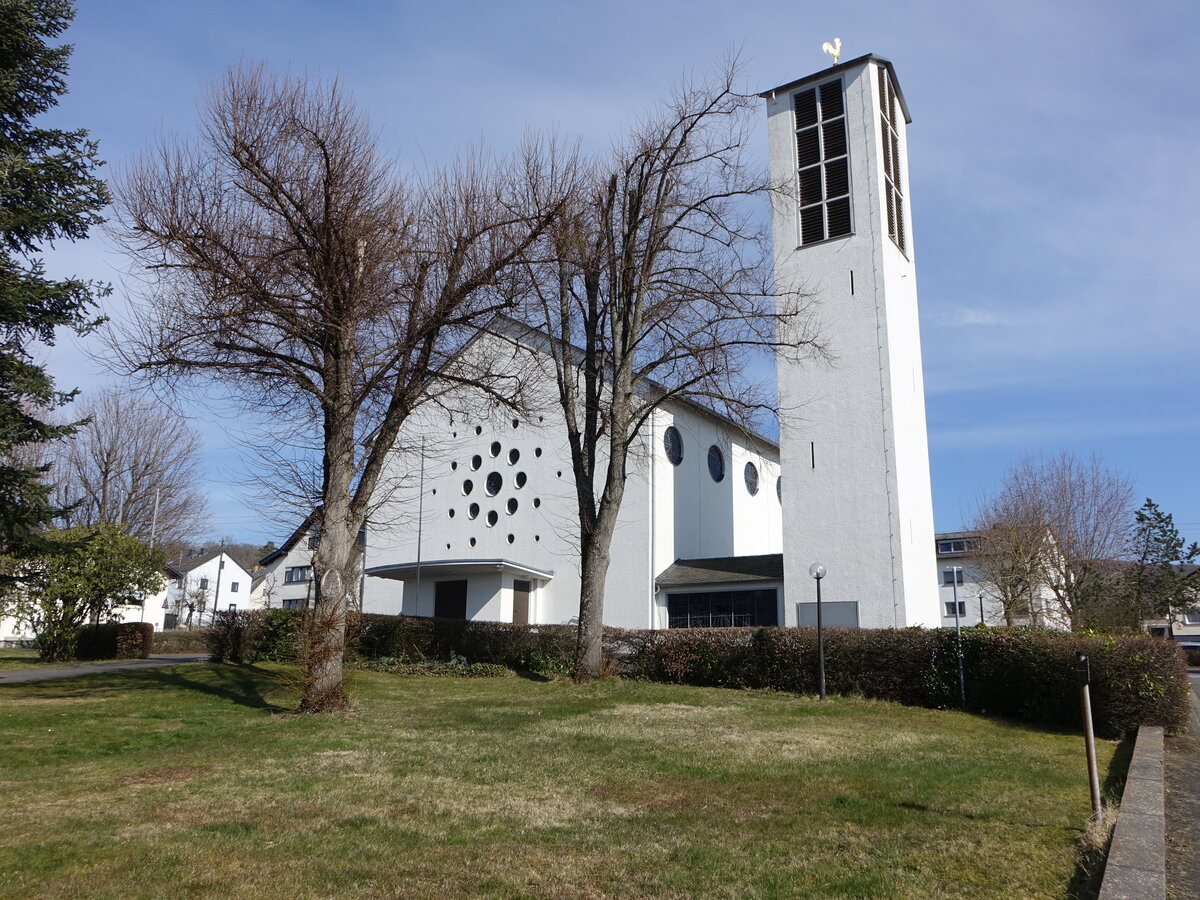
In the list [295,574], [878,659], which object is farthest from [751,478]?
[295,574]

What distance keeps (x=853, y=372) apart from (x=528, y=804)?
1885 cm

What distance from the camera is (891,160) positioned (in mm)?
26609

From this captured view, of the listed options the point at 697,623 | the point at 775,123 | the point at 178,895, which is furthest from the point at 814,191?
the point at 178,895

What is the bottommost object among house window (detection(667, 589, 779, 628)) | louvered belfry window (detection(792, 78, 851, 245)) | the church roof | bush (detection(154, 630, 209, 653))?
bush (detection(154, 630, 209, 653))

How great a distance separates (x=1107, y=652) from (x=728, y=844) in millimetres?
9254

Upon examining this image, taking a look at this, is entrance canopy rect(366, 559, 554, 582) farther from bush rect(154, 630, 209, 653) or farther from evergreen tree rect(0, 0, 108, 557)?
evergreen tree rect(0, 0, 108, 557)

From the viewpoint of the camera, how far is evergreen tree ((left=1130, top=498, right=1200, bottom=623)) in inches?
1548

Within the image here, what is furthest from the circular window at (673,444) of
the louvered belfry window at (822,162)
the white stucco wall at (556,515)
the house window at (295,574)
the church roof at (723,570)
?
the house window at (295,574)

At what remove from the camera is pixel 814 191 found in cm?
2598

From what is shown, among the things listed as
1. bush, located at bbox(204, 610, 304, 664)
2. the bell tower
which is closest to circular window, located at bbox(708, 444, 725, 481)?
the bell tower

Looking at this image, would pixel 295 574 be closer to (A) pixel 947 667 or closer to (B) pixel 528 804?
(A) pixel 947 667

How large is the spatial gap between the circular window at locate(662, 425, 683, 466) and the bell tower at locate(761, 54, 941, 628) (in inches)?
198

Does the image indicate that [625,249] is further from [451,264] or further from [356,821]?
[356,821]

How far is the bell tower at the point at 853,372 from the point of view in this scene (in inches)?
907
